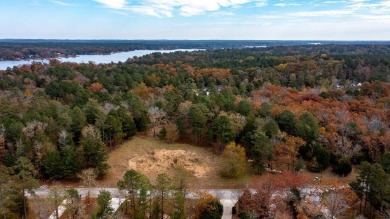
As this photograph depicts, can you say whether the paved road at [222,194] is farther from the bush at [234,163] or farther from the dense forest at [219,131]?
the bush at [234,163]

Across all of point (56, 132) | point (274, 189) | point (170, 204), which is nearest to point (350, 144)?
point (274, 189)

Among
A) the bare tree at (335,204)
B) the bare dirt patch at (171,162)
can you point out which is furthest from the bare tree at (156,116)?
the bare tree at (335,204)

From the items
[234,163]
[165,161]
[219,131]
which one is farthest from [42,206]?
[219,131]

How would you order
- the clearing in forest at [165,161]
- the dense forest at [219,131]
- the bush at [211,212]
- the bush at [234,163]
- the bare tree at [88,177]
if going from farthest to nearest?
the clearing in forest at [165,161]
the bush at [234,163]
the dense forest at [219,131]
the bare tree at [88,177]
the bush at [211,212]

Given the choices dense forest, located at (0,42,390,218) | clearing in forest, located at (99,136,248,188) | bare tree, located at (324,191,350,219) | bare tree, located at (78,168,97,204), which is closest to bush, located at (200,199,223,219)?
dense forest, located at (0,42,390,218)

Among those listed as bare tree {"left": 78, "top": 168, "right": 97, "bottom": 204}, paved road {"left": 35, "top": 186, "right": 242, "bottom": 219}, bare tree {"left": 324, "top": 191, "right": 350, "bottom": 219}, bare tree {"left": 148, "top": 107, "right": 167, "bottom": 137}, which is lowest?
paved road {"left": 35, "top": 186, "right": 242, "bottom": 219}

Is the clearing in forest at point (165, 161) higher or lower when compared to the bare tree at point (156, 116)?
lower

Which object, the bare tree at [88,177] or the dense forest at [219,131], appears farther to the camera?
the dense forest at [219,131]

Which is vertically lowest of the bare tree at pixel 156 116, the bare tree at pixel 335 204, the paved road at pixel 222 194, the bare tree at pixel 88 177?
the paved road at pixel 222 194

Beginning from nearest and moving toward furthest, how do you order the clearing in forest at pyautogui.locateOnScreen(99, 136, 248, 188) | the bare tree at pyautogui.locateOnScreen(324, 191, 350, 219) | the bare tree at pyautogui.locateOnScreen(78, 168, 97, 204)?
the bare tree at pyautogui.locateOnScreen(324, 191, 350, 219) < the bare tree at pyautogui.locateOnScreen(78, 168, 97, 204) < the clearing in forest at pyautogui.locateOnScreen(99, 136, 248, 188)

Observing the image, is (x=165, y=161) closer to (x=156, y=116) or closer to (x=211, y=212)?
(x=156, y=116)

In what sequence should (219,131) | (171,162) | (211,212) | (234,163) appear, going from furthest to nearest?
(219,131) → (171,162) → (234,163) → (211,212)

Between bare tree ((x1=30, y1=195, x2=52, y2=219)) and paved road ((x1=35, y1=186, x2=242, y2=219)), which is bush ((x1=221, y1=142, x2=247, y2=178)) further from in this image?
bare tree ((x1=30, y1=195, x2=52, y2=219))

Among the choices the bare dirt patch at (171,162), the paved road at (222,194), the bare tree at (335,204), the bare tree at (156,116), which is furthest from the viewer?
the bare tree at (156,116)
